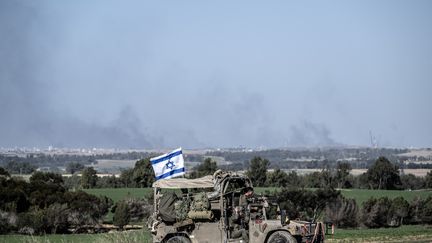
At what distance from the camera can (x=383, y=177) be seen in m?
110

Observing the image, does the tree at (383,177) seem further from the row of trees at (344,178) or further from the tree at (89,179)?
the tree at (89,179)

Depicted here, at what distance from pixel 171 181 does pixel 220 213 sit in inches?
69.6

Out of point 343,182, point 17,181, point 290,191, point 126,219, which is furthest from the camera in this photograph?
point 343,182

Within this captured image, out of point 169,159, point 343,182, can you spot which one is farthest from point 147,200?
point 343,182

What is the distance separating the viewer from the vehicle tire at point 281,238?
1988cm

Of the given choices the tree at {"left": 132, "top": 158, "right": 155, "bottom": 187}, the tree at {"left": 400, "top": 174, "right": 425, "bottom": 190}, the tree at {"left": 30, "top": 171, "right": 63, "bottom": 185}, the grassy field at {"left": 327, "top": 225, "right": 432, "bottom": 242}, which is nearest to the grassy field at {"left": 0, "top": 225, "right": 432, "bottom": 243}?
the grassy field at {"left": 327, "top": 225, "right": 432, "bottom": 242}

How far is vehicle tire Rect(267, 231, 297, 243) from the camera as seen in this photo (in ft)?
65.2

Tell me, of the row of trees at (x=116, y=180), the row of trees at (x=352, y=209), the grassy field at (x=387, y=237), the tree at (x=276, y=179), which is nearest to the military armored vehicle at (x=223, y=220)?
the grassy field at (x=387, y=237)

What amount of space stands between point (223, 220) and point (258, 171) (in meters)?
73.2

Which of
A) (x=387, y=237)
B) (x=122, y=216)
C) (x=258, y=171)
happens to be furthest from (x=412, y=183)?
(x=387, y=237)

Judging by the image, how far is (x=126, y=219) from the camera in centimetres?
4978

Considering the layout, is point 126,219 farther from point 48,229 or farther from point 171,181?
point 171,181

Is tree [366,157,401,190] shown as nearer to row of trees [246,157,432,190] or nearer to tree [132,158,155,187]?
row of trees [246,157,432,190]

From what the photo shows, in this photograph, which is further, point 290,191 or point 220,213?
point 290,191
